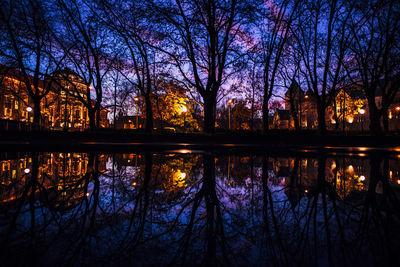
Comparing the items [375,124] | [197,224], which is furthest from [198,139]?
[375,124]

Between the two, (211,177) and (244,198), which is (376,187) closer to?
(244,198)

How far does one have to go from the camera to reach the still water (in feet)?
4.39

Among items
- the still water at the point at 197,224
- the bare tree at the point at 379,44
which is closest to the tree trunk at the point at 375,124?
the bare tree at the point at 379,44

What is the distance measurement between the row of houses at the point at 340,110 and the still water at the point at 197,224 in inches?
944

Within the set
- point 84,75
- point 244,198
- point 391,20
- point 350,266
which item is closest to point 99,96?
point 84,75

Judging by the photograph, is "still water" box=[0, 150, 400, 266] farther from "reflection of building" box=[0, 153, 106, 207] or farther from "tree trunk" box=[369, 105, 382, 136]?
"tree trunk" box=[369, 105, 382, 136]

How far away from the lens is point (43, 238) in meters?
1.52

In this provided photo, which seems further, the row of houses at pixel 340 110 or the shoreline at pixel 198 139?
the row of houses at pixel 340 110

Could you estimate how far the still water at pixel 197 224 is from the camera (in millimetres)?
1338

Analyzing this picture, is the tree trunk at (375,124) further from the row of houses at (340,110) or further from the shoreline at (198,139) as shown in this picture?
the row of houses at (340,110)

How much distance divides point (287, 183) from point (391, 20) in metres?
22.4

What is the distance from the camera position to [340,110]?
41312 millimetres

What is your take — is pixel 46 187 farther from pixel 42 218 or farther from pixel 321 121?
pixel 321 121

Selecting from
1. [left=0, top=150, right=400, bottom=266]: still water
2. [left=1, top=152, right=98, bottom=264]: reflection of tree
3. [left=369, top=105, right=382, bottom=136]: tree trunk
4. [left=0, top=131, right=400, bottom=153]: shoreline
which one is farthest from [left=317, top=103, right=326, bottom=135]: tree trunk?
[left=1, top=152, right=98, bottom=264]: reflection of tree
